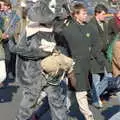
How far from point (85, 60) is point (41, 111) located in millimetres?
920

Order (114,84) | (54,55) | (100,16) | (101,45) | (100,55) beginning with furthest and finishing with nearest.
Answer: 1. (114,84)
2. (100,16)
3. (101,45)
4. (100,55)
5. (54,55)

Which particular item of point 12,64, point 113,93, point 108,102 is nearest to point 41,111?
point 108,102

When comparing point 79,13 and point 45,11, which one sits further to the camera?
point 79,13

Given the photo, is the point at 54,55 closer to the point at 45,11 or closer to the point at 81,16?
the point at 45,11

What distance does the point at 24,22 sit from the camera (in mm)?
6875

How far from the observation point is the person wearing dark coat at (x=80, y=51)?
738cm

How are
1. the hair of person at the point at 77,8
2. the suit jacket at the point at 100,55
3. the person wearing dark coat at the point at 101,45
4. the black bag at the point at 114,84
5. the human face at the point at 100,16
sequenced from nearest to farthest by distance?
the hair of person at the point at 77,8 → the suit jacket at the point at 100,55 → the person wearing dark coat at the point at 101,45 → the human face at the point at 100,16 → the black bag at the point at 114,84

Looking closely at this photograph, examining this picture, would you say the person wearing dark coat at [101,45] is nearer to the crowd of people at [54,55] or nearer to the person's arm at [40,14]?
the crowd of people at [54,55]

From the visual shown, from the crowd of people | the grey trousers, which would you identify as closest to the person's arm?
the crowd of people

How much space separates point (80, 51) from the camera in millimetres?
7391

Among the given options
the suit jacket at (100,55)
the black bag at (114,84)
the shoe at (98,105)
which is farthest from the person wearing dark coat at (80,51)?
the black bag at (114,84)

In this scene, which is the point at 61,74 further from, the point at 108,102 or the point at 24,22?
the point at 108,102

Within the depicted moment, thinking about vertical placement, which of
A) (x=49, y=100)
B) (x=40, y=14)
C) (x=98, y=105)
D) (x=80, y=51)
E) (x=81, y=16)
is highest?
(x=40, y=14)

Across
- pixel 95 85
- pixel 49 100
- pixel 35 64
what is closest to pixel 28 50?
pixel 35 64
